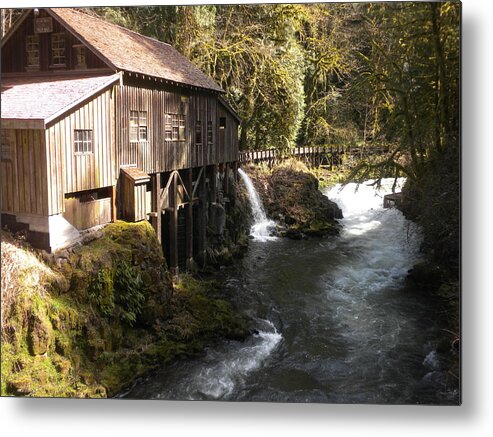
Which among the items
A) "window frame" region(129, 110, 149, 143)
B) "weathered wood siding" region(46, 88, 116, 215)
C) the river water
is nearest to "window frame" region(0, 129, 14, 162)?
"weathered wood siding" region(46, 88, 116, 215)

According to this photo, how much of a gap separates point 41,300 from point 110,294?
93 centimetres

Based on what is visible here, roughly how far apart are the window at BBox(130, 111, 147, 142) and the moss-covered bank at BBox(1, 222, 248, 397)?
1338 millimetres

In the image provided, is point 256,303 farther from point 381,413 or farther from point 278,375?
point 381,413

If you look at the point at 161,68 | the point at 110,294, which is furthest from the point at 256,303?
the point at 161,68

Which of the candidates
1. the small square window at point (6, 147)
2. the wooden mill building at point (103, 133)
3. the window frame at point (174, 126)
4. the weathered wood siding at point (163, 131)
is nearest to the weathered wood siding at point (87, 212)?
the wooden mill building at point (103, 133)

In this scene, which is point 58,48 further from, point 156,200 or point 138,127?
point 156,200

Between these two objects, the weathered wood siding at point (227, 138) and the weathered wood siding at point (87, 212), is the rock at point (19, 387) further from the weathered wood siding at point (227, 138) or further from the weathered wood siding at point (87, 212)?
the weathered wood siding at point (227, 138)

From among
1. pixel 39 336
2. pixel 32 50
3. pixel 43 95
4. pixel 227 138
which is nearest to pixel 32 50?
pixel 32 50

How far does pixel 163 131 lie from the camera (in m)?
8.22

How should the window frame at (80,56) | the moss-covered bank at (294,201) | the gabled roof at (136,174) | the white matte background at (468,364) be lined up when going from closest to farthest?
the white matte background at (468,364)
the window frame at (80,56)
the gabled roof at (136,174)
the moss-covered bank at (294,201)

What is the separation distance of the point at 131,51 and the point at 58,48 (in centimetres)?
107

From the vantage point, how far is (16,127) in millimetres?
6340

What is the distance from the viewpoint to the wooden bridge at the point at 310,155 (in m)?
8.35

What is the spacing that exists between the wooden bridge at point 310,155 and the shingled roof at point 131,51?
1.43 metres
